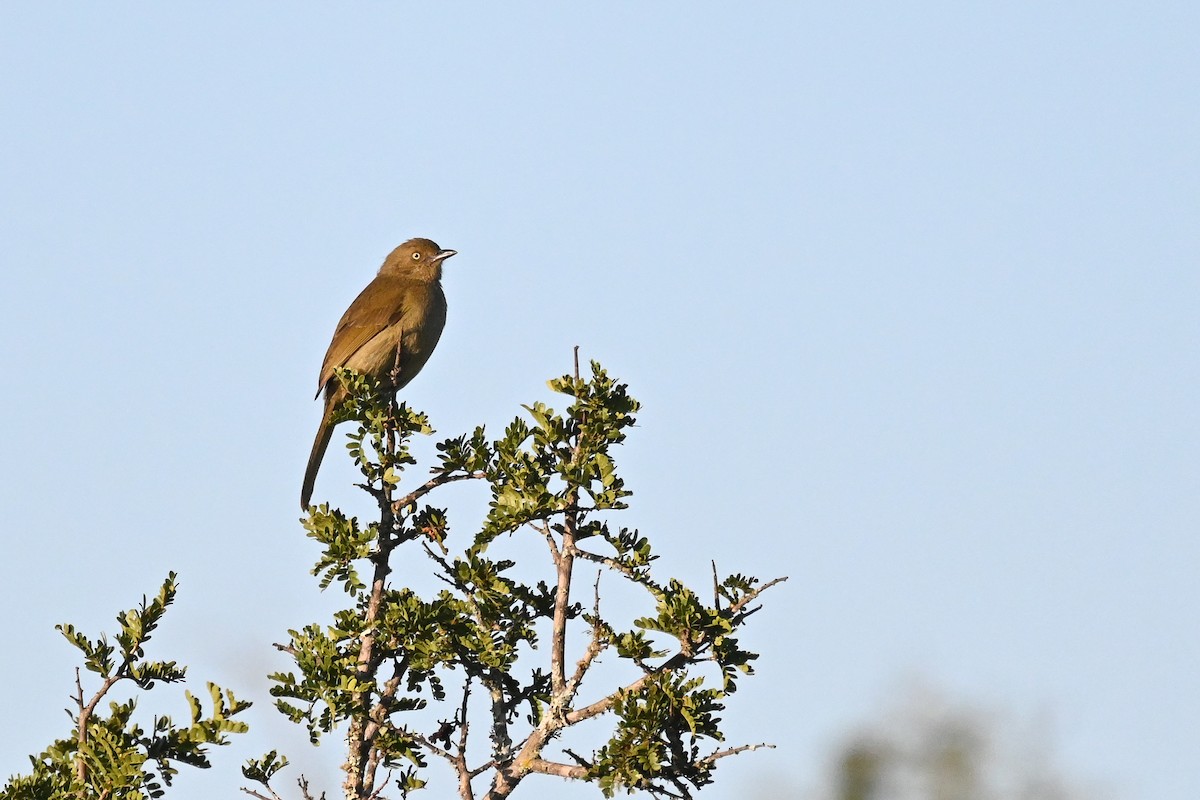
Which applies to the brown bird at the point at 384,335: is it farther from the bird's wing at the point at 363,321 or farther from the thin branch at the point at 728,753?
the thin branch at the point at 728,753

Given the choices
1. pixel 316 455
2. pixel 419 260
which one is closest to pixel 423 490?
pixel 316 455

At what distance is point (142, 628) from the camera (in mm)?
4820

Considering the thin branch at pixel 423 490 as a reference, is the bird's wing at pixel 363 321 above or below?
above

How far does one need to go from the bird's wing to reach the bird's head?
0.53m

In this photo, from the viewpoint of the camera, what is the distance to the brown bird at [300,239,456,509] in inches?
371

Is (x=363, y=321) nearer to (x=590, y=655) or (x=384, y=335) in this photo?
(x=384, y=335)

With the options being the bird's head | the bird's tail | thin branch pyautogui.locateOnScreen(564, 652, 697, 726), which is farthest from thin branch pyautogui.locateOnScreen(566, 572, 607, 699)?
the bird's head

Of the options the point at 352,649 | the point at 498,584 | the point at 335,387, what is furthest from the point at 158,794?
the point at 335,387

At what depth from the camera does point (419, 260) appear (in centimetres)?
1120

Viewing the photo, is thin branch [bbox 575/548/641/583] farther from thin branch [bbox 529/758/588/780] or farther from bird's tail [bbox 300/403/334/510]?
bird's tail [bbox 300/403/334/510]

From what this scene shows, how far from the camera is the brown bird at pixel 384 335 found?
942 centimetres

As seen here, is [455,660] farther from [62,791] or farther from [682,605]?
[62,791]

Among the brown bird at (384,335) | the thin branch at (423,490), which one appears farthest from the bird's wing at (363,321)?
the thin branch at (423,490)

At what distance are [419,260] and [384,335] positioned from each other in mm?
1696
